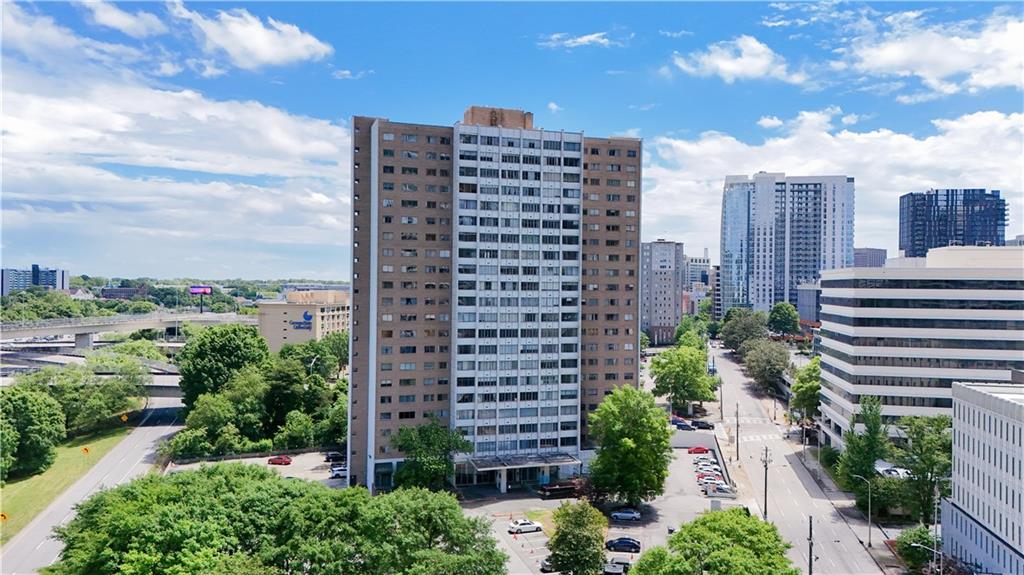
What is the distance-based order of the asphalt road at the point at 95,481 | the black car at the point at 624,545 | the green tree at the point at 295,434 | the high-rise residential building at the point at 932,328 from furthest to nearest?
1. the green tree at the point at 295,434
2. the high-rise residential building at the point at 932,328
3. the black car at the point at 624,545
4. the asphalt road at the point at 95,481

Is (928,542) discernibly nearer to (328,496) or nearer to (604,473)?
(604,473)

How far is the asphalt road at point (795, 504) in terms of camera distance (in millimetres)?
52188

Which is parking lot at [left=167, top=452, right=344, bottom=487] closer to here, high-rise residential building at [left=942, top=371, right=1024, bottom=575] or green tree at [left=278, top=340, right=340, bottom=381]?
green tree at [left=278, top=340, right=340, bottom=381]

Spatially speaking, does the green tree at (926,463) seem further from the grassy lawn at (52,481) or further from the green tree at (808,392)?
the grassy lawn at (52,481)

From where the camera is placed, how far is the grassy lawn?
6116 centimetres

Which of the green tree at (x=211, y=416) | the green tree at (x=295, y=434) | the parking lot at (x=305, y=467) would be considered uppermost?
the green tree at (x=211, y=416)

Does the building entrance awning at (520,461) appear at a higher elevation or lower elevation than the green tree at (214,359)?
lower

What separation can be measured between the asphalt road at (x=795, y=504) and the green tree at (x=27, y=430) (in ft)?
255

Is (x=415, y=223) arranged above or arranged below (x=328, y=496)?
above

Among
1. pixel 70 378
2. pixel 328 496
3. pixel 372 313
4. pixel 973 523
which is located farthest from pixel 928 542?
pixel 70 378

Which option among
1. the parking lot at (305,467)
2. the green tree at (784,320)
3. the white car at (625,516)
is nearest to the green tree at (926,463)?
the white car at (625,516)

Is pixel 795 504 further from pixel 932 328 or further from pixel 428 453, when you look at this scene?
pixel 428 453

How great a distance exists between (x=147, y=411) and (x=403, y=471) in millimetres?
63409

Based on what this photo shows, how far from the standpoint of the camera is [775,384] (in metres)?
121
